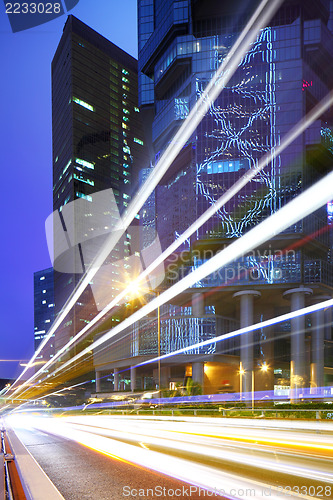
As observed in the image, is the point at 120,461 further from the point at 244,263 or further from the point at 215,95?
the point at 215,95

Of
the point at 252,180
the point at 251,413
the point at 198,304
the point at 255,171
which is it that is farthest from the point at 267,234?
the point at 251,413

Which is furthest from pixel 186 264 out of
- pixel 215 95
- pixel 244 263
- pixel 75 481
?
pixel 75 481

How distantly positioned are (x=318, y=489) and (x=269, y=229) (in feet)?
208

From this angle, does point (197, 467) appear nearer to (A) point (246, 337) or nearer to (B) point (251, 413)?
(B) point (251, 413)

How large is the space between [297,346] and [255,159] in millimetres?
29914

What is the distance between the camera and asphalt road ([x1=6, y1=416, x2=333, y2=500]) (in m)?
8.89

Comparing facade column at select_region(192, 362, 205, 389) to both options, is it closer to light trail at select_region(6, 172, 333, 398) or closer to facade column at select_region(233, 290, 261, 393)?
light trail at select_region(6, 172, 333, 398)

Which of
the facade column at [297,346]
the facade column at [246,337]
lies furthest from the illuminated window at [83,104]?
the facade column at [297,346]

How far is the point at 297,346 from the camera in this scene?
232ft
